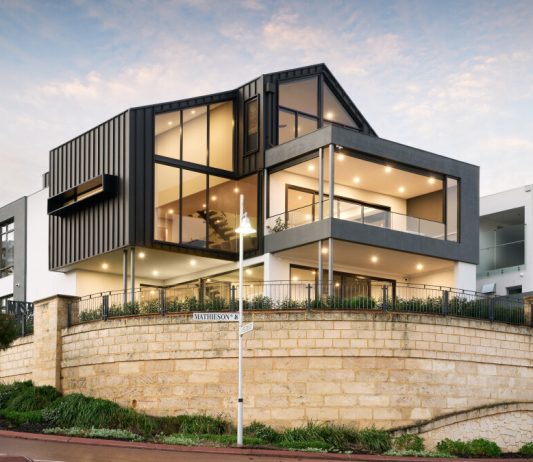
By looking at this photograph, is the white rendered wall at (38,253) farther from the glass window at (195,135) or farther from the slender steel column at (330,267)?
the slender steel column at (330,267)

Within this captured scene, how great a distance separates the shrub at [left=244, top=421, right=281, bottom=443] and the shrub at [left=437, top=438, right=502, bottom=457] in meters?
4.89

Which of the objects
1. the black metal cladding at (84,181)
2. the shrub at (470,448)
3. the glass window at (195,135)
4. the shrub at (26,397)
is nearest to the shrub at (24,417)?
the shrub at (26,397)

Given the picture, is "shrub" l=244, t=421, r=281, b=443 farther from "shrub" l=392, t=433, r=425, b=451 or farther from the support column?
the support column

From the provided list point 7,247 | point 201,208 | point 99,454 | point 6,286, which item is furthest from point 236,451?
point 7,247

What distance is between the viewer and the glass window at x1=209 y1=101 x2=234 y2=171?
37875 millimetres

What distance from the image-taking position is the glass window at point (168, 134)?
36.3 metres

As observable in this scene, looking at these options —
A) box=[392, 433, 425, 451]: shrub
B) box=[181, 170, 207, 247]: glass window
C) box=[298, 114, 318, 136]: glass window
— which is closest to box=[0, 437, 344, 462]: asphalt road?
box=[392, 433, 425, 451]: shrub

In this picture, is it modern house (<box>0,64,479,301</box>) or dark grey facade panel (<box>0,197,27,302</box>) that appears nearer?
modern house (<box>0,64,479,301</box>)

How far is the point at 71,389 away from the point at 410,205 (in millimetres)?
16764

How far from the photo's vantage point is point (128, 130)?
3550 centimetres

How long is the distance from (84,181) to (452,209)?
14.7 meters

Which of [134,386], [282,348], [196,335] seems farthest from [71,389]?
[282,348]

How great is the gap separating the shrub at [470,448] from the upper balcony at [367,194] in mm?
8925

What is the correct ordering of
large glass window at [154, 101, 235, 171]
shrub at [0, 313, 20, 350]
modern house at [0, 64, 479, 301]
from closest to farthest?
1. shrub at [0, 313, 20, 350]
2. modern house at [0, 64, 479, 301]
3. large glass window at [154, 101, 235, 171]
